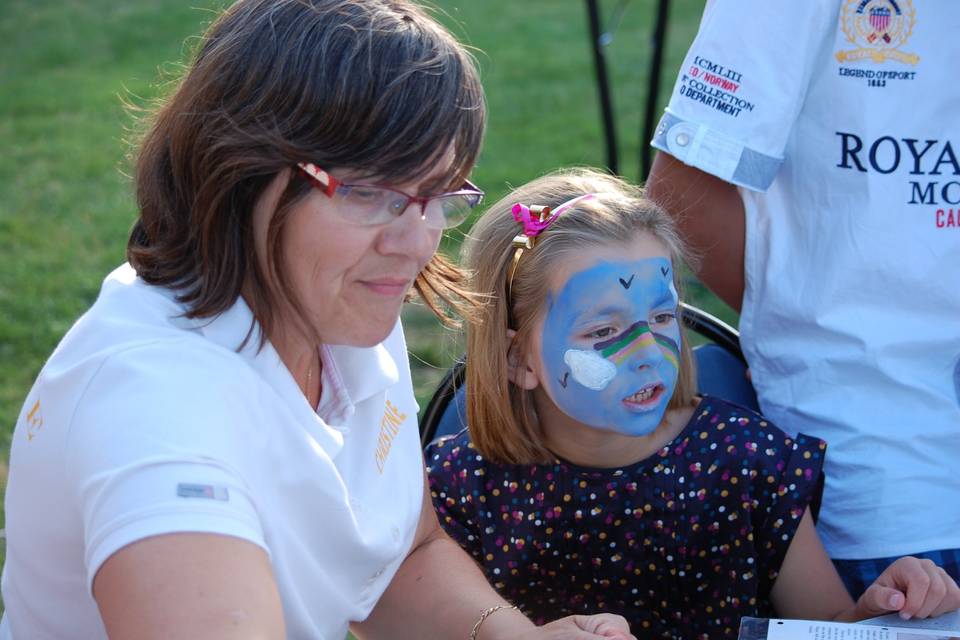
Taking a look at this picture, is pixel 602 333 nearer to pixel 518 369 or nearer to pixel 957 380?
pixel 518 369

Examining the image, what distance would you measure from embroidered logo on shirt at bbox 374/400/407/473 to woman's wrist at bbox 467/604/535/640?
11.8 inches

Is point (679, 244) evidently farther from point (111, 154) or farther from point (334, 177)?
point (111, 154)

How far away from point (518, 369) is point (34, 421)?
90 cm

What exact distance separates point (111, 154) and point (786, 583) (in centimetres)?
585

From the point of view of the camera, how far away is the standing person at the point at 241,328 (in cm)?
138

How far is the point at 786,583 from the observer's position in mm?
2133

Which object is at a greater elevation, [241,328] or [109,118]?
[241,328]

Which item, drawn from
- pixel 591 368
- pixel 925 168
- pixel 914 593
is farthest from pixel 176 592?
pixel 925 168

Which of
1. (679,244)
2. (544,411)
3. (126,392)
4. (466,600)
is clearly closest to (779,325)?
(679,244)

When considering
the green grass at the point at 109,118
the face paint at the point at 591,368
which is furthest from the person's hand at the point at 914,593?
the green grass at the point at 109,118

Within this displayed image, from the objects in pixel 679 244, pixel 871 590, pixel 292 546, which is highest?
pixel 679 244

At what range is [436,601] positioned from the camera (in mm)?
1989

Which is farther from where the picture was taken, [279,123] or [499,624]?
[499,624]

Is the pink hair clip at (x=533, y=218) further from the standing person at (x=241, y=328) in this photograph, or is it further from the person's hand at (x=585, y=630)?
the person's hand at (x=585, y=630)
